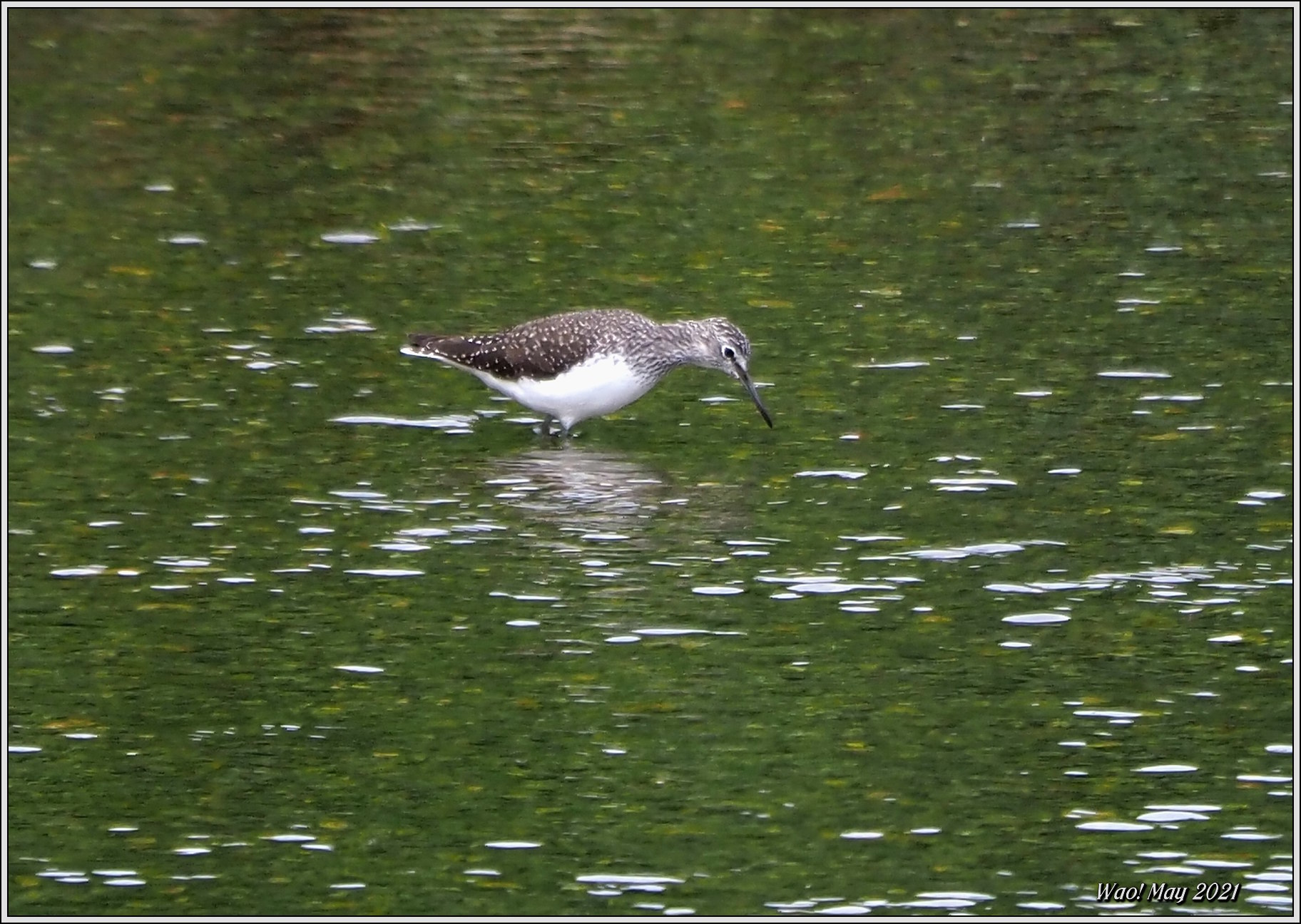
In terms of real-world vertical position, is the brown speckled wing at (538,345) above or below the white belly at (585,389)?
above

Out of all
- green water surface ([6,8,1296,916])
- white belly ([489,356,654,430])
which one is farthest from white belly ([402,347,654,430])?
green water surface ([6,8,1296,916])

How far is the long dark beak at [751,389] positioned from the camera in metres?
17.4

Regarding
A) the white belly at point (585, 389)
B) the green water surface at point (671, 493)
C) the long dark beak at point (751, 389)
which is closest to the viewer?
the green water surface at point (671, 493)

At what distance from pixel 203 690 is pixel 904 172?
1280 centimetres

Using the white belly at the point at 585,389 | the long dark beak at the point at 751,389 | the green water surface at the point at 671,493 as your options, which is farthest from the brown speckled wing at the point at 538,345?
the long dark beak at the point at 751,389

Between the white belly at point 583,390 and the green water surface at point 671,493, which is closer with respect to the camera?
the green water surface at point 671,493

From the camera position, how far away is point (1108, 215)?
22547mm

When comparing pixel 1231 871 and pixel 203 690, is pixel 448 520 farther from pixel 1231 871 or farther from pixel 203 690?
pixel 1231 871

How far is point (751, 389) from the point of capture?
17516 millimetres

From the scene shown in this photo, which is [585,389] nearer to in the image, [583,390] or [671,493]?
[583,390]

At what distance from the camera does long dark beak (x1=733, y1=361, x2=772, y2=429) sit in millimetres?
17391

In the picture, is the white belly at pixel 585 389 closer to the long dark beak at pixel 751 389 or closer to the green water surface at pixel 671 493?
the green water surface at pixel 671 493

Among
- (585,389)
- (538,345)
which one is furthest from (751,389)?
(538,345)

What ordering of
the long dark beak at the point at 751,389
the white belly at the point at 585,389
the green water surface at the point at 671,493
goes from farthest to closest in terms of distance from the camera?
the long dark beak at the point at 751,389 → the white belly at the point at 585,389 → the green water surface at the point at 671,493
